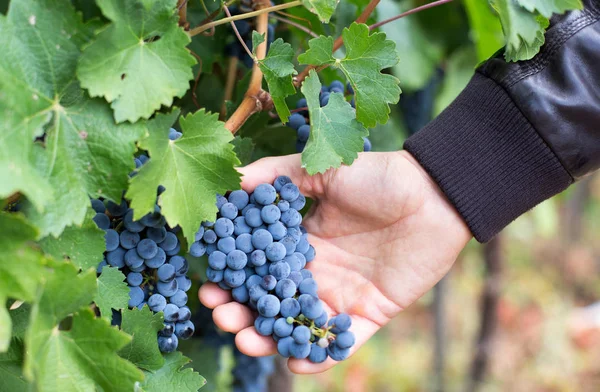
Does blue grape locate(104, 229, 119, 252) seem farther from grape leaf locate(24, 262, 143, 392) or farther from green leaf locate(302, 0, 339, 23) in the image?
green leaf locate(302, 0, 339, 23)

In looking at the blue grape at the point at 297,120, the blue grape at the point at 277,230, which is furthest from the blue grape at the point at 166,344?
the blue grape at the point at 297,120

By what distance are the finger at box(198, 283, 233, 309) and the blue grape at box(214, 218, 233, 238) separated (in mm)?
116

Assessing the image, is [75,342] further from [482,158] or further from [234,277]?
[482,158]

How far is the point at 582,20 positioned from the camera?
95 centimetres

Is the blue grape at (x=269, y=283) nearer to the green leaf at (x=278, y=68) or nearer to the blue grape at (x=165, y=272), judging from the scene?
the blue grape at (x=165, y=272)

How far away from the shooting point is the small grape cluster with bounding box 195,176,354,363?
825mm

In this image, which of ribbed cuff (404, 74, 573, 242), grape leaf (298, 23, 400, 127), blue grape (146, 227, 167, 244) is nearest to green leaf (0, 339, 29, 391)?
blue grape (146, 227, 167, 244)

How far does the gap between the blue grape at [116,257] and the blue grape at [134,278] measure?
0.07ft

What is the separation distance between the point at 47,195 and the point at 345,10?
90 cm

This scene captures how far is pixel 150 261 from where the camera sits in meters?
0.80

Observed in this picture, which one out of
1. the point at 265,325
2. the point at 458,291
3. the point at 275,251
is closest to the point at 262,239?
the point at 275,251

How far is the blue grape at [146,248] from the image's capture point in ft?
2.55

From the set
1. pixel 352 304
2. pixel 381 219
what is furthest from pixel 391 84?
pixel 352 304

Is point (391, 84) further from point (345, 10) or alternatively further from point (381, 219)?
point (345, 10)
